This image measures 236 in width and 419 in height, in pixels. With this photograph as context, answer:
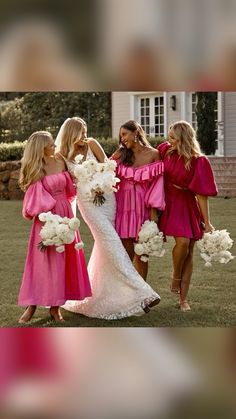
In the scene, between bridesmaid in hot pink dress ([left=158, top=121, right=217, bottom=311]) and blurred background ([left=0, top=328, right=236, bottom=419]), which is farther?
bridesmaid in hot pink dress ([left=158, top=121, right=217, bottom=311])

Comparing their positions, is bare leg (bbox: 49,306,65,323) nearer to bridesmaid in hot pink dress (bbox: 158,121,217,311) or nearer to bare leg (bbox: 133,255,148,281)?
bare leg (bbox: 133,255,148,281)

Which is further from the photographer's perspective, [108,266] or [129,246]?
[129,246]

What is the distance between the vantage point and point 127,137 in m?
4.43

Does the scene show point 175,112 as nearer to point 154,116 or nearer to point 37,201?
point 154,116

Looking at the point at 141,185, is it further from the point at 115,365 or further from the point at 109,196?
the point at 115,365

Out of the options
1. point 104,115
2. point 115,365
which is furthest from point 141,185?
point 104,115

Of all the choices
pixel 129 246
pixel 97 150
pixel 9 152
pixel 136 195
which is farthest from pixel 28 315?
pixel 9 152

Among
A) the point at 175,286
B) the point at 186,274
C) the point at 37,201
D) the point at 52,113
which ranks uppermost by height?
the point at 52,113

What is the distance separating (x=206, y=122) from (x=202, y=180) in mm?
10099

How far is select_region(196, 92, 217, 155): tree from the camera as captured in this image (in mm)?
14398

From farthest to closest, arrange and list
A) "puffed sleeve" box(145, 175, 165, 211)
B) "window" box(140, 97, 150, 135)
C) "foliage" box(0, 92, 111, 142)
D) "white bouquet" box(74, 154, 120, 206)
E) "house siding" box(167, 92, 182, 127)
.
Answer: "foliage" box(0, 92, 111, 142) → "window" box(140, 97, 150, 135) → "house siding" box(167, 92, 182, 127) → "puffed sleeve" box(145, 175, 165, 211) → "white bouquet" box(74, 154, 120, 206)

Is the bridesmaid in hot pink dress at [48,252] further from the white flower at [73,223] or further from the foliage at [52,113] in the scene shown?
the foliage at [52,113]

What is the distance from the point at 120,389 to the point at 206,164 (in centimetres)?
367

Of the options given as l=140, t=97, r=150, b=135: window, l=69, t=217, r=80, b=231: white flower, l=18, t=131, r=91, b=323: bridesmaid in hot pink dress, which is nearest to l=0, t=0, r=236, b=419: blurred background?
l=69, t=217, r=80, b=231: white flower
